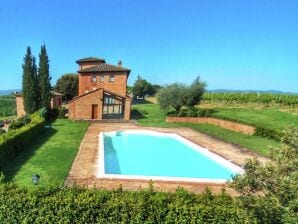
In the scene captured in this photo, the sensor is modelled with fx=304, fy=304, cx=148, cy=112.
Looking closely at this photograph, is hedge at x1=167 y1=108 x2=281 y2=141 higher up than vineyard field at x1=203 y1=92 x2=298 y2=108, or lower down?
lower down

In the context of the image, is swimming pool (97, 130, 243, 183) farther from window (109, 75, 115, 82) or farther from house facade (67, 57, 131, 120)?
window (109, 75, 115, 82)

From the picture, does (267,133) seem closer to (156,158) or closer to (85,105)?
(156,158)

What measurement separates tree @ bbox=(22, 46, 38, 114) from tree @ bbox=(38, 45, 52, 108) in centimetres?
87

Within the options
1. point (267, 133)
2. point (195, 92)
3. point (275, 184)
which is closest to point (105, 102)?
point (195, 92)

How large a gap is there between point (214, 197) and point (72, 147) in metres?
13.0

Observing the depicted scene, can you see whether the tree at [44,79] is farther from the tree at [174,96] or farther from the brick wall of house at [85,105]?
the tree at [174,96]

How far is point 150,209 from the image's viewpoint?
7566mm

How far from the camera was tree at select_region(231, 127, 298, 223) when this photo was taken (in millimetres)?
5758

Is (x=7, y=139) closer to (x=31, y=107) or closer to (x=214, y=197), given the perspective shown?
(x=214, y=197)

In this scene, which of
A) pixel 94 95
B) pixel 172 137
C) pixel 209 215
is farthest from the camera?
pixel 94 95

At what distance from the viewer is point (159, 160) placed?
1973 cm

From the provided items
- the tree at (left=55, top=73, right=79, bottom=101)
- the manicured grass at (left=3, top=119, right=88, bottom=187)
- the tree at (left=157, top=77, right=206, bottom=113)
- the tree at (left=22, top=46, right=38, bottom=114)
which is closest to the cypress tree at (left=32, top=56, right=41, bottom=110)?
the tree at (left=22, top=46, right=38, bottom=114)

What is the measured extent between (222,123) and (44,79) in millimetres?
23663

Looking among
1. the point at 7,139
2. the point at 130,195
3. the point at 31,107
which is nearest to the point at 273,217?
the point at 130,195
